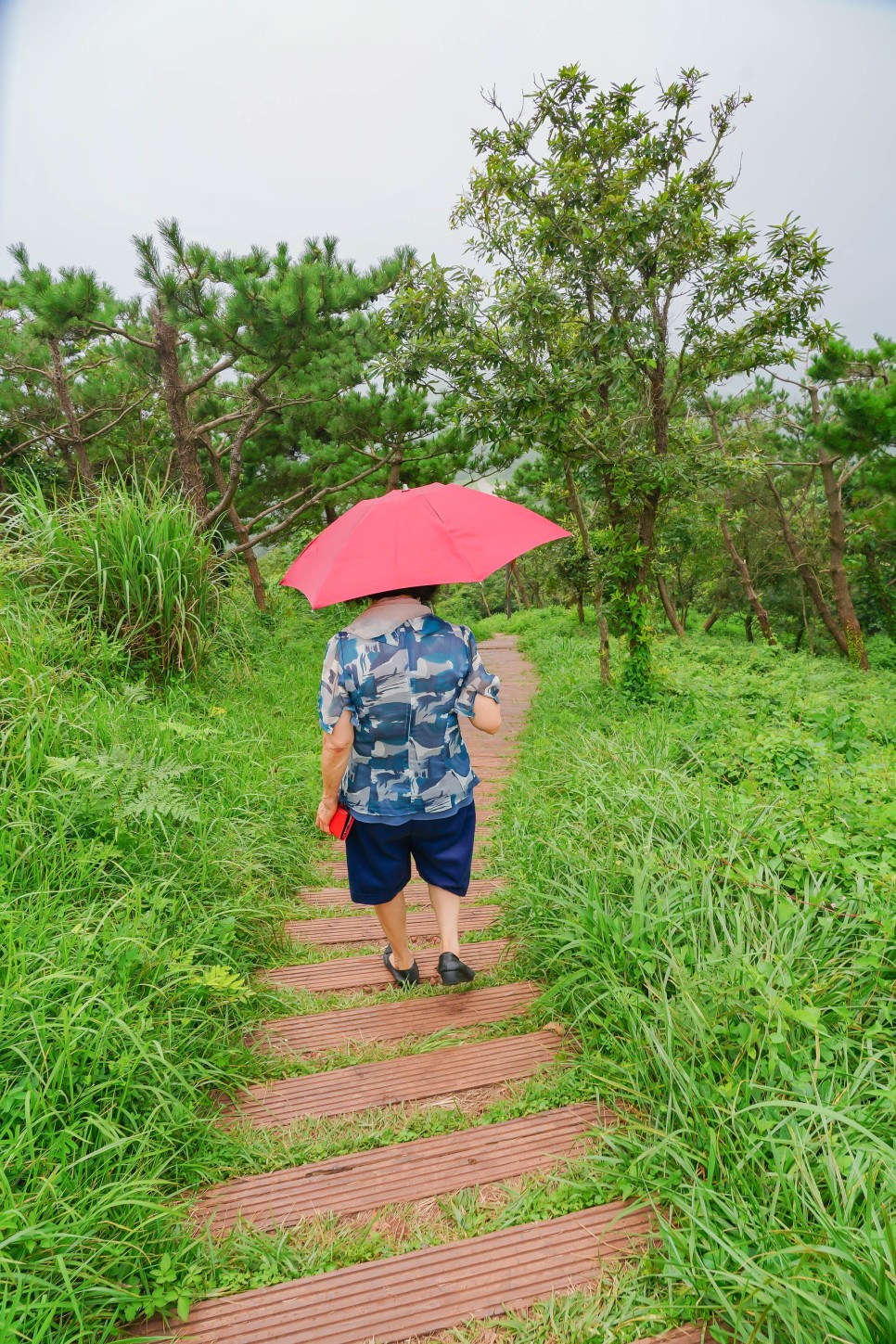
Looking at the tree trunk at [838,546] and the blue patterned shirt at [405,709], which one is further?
the tree trunk at [838,546]

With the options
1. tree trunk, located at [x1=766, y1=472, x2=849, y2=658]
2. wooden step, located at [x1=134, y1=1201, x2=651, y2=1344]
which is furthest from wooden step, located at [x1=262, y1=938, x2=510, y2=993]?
Answer: tree trunk, located at [x1=766, y1=472, x2=849, y2=658]

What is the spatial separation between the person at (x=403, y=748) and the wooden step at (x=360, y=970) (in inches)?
10.6

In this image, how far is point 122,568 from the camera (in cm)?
414

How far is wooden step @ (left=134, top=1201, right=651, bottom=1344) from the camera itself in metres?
1.35

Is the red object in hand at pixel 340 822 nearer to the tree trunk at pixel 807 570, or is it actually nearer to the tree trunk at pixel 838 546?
the tree trunk at pixel 838 546

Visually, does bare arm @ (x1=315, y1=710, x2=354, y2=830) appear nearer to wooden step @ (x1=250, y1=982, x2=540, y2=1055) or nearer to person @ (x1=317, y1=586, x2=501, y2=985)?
person @ (x1=317, y1=586, x2=501, y2=985)

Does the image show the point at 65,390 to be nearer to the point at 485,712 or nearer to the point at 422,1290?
the point at 485,712

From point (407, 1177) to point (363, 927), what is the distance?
1.41 meters

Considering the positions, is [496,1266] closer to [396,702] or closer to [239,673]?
[396,702]

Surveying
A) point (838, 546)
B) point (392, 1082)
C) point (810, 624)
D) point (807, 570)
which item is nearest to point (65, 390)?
point (392, 1082)

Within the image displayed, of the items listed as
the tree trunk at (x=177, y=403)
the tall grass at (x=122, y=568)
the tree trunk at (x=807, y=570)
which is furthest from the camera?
the tree trunk at (x=807, y=570)

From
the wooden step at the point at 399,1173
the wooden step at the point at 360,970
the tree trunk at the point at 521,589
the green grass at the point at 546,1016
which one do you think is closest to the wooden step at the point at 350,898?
the green grass at the point at 546,1016

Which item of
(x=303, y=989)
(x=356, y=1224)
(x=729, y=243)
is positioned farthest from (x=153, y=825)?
(x=729, y=243)

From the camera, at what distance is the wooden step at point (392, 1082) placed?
196 cm
